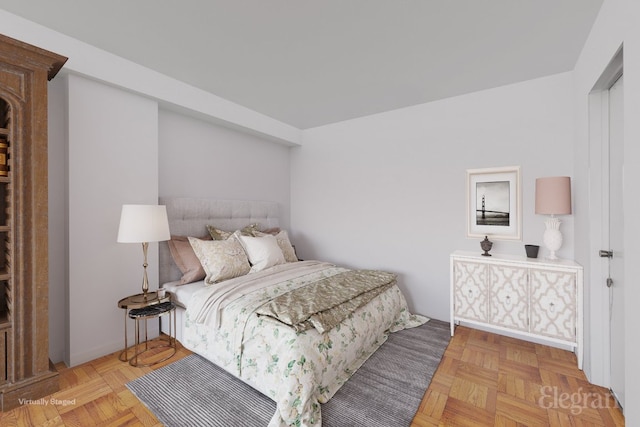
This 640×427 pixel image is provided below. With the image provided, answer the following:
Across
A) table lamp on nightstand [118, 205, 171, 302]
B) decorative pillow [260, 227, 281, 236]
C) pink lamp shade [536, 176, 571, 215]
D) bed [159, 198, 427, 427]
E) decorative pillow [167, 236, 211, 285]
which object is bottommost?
bed [159, 198, 427, 427]

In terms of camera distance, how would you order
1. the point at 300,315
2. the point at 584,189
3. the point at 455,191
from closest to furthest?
1. the point at 300,315
2. the point at 584,189
3. the point at 455,191

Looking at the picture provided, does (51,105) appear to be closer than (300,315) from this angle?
No

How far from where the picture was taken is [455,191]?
302cm

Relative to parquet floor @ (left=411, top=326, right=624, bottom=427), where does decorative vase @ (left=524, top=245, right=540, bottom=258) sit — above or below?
above

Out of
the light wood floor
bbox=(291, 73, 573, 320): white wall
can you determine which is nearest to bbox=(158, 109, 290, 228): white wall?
bbox=(291, 73, 573, 320): white wall

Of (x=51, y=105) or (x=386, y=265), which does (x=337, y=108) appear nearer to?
(x=386, y=265)

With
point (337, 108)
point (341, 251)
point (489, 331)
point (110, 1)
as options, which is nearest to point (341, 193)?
point (341, 251)

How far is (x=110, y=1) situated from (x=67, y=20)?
0.50 m

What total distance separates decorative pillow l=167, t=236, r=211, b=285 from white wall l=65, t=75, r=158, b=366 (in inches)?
10.7

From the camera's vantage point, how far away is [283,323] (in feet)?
5.72

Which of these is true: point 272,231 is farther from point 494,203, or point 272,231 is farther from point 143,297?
point 494,203

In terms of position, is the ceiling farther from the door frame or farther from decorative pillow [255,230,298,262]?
decorative pillow [255,230,298,262]

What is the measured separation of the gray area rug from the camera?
1647mm

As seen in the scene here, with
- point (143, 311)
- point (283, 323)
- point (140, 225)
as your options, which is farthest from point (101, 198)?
point (283, 323)
